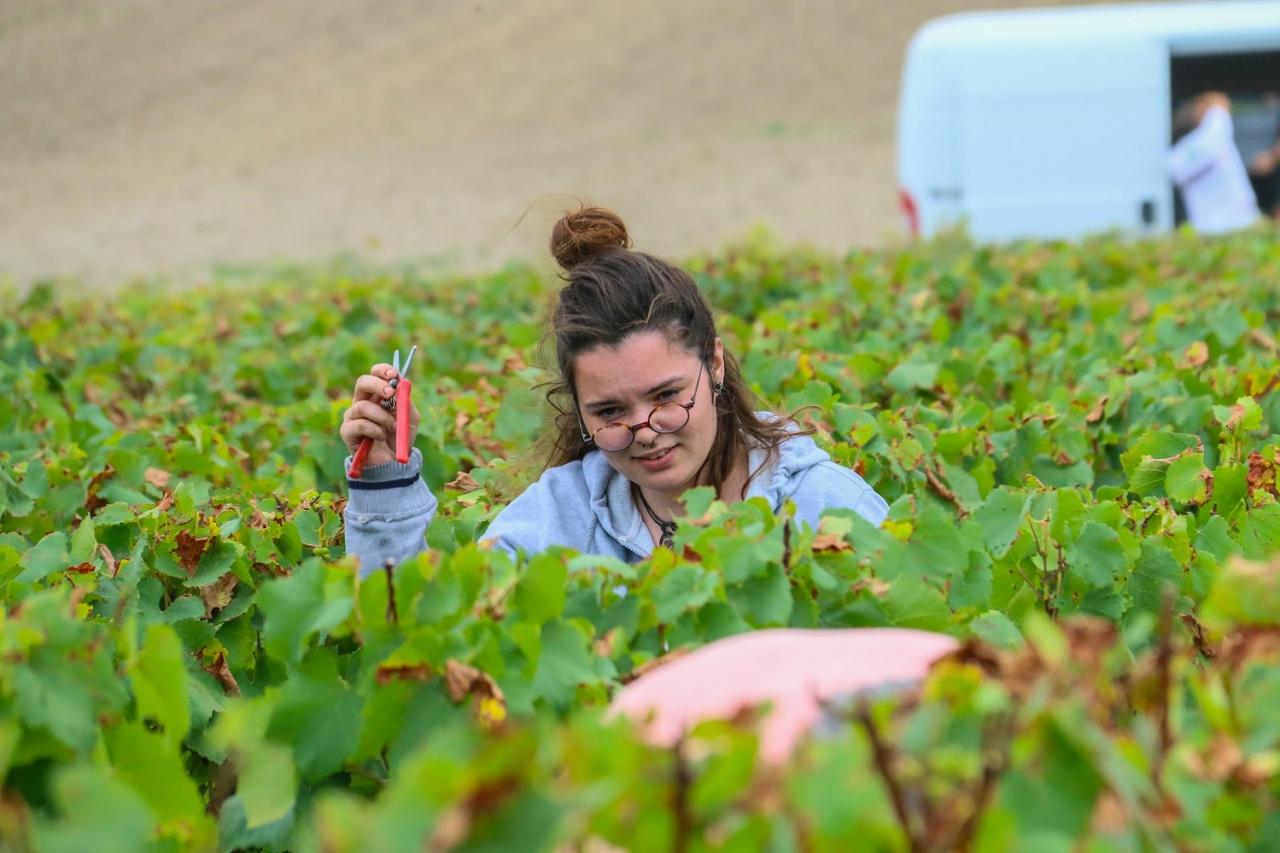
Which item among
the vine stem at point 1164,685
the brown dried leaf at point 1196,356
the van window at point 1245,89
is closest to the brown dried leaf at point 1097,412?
the brown dried leaf at point 1196,356

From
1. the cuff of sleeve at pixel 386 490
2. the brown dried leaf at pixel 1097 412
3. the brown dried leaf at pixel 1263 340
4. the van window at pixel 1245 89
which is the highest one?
the cuff of sleeve at pixel 386 490

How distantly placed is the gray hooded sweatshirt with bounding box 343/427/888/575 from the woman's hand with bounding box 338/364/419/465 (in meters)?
0.04

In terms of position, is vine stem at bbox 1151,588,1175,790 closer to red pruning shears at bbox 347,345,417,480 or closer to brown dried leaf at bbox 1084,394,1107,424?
red pruning shears at bbox 347,345,417,480

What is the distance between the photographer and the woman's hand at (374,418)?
127 inches

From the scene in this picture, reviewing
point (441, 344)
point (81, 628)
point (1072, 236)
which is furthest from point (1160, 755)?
point (1072, 236)

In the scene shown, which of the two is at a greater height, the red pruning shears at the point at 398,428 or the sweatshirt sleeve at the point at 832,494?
the red pruning shears at the point at 398,428

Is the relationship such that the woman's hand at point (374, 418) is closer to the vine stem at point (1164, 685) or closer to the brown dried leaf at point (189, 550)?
the brown dried leaf at point (189, 550)

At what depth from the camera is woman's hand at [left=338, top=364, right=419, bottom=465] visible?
322cm

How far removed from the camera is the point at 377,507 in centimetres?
321

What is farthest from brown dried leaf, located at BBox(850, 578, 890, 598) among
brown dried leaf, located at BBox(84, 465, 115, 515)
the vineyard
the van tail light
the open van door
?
the van tail light

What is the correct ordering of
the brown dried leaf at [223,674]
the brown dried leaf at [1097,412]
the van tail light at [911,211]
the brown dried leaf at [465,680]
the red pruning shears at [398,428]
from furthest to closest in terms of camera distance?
the van tail light at [911,211]
the brown dried leaf at [1097,412]
the red pruning shears at [398,428]
the brown dried leaf at [223,674]
the brown dried leaf at [465,680]

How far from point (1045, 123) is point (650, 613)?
11227 millimetres

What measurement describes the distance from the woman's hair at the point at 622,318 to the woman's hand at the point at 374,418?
396 mm

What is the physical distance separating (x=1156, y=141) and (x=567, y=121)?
80.9ft
